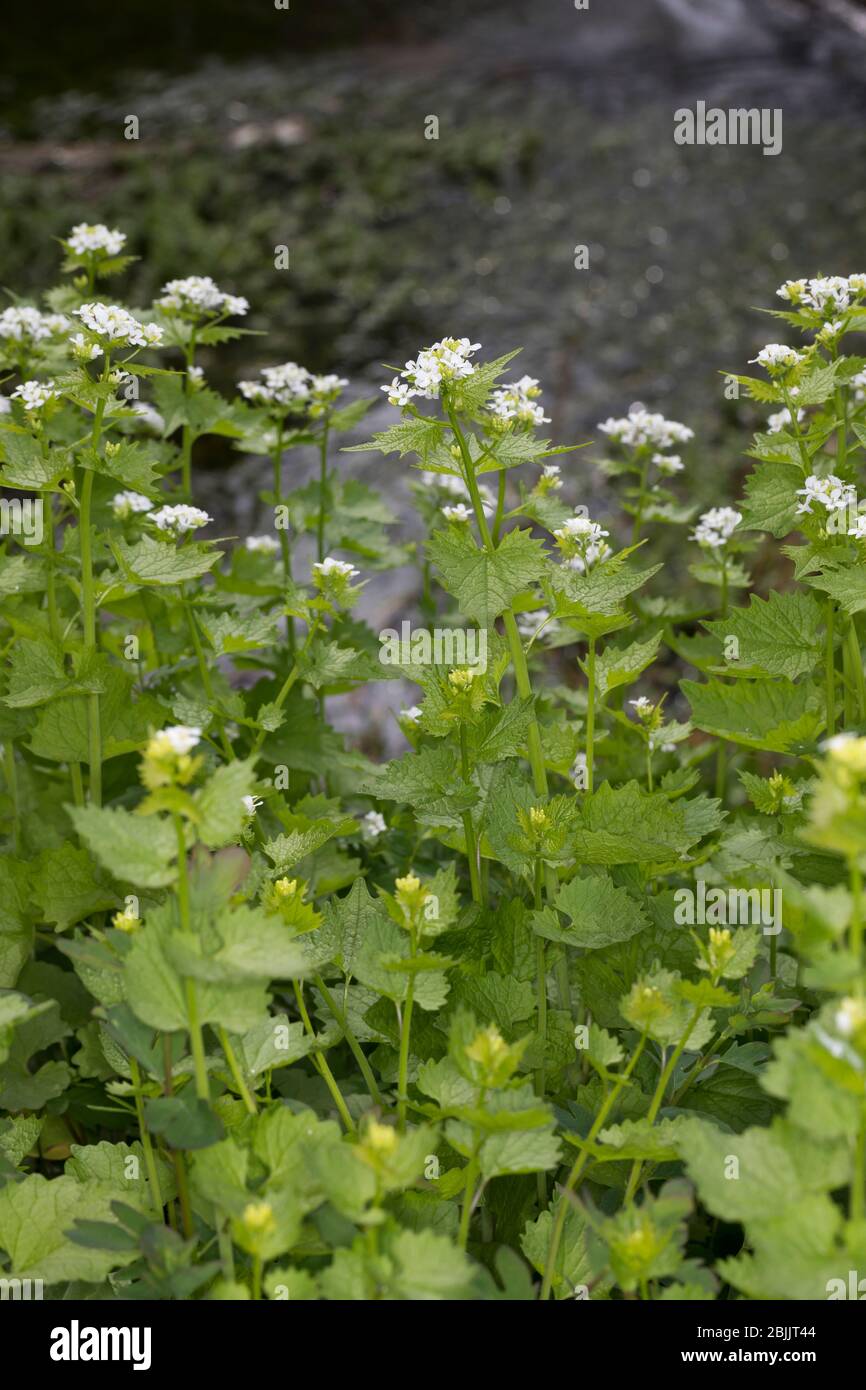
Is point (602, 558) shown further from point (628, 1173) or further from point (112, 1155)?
point (112, 1155)

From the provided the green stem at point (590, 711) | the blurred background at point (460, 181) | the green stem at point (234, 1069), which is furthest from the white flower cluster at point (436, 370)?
the blurred background at point (460, 181)

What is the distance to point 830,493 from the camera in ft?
5.34

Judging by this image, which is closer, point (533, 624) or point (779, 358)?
point (779, 358)

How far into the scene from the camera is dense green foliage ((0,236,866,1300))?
1118 millimetres

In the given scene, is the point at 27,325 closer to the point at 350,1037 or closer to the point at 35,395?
the point at 35,395

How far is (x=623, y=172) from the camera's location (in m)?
6.14

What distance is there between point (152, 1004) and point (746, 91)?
21.6 feet

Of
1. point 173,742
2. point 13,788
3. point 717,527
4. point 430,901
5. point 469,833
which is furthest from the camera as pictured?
point 717,527

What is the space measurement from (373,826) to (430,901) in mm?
676

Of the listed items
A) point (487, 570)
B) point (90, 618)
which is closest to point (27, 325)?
point (90, 618)

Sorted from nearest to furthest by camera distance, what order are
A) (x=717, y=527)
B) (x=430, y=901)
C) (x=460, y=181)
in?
(x=430, y=901)
(x=717, y=527)
(x=460, y=181)

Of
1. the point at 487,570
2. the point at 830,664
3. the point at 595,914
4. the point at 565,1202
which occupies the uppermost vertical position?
the point at 487,570

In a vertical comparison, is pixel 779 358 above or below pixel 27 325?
below

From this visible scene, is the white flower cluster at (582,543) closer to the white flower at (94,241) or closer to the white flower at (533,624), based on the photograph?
the white flower at (533,624)
